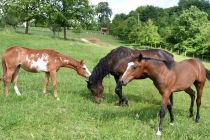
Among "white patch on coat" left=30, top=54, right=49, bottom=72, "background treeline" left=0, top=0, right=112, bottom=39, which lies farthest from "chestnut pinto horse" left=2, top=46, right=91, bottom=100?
"background treeline" left=0, top=0, right=112, bottom=39

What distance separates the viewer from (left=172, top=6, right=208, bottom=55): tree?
6688 centimetres

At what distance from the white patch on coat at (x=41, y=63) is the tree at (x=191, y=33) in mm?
56956

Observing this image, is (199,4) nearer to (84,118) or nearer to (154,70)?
(154,70)

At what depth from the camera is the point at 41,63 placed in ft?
37.9

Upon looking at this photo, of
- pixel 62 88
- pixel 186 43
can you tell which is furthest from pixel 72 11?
pixel 62 88

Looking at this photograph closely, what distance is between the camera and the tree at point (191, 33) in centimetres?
6688

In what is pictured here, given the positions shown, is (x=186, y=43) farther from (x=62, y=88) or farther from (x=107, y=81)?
(x=62, y=88)

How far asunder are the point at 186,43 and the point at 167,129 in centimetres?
6171

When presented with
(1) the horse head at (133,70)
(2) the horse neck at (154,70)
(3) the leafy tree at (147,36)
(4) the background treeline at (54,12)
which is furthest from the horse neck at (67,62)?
(3) the leafy tree at (147,36)

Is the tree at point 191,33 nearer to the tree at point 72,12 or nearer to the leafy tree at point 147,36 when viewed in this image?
the leafy tree at point 147,36

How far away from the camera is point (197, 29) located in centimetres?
6969

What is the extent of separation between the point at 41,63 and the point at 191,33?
6176 centimetres

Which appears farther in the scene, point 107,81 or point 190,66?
point 107,81

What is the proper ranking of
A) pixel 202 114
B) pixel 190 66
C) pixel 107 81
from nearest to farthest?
pixel 190 66 → pixel 202 114 → pixel 107 81
